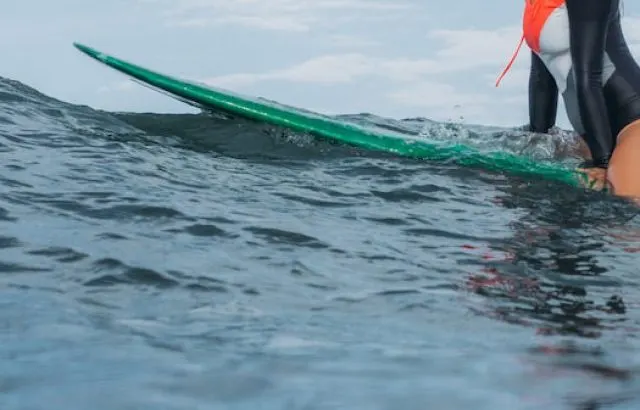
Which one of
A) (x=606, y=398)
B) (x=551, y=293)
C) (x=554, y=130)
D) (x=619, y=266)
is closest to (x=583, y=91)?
(x=554, y=130)

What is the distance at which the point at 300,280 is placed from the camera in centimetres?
301

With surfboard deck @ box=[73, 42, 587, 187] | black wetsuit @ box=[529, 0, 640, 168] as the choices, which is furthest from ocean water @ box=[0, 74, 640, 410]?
black wetsuit @ box=[529, 0, 640, 168]

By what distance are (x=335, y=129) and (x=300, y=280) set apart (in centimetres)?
308

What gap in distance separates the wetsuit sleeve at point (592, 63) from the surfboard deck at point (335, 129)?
9.8 inches

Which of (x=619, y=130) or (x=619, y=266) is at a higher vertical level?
(x=619, y=130)

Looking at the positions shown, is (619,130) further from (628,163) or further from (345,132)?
(345,132)

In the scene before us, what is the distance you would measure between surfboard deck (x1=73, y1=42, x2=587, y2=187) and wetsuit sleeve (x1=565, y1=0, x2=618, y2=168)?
249 mm

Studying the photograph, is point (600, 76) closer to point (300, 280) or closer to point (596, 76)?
point (596, 76)

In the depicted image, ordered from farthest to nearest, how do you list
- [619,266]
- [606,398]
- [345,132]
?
1. [345,132]
2. [619,266]
3. [606,398]

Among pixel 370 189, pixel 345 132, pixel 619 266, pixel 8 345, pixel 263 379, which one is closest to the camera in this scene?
pixel 263 379

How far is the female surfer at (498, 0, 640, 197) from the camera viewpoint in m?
5.04

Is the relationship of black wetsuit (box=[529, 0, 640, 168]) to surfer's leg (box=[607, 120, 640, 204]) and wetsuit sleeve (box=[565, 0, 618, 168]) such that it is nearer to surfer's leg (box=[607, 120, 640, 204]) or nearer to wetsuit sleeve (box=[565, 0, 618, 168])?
wetsuit sleeve (box=[565, 0, 618, 168])

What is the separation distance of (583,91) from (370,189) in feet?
4.40

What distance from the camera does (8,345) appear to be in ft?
6.91
